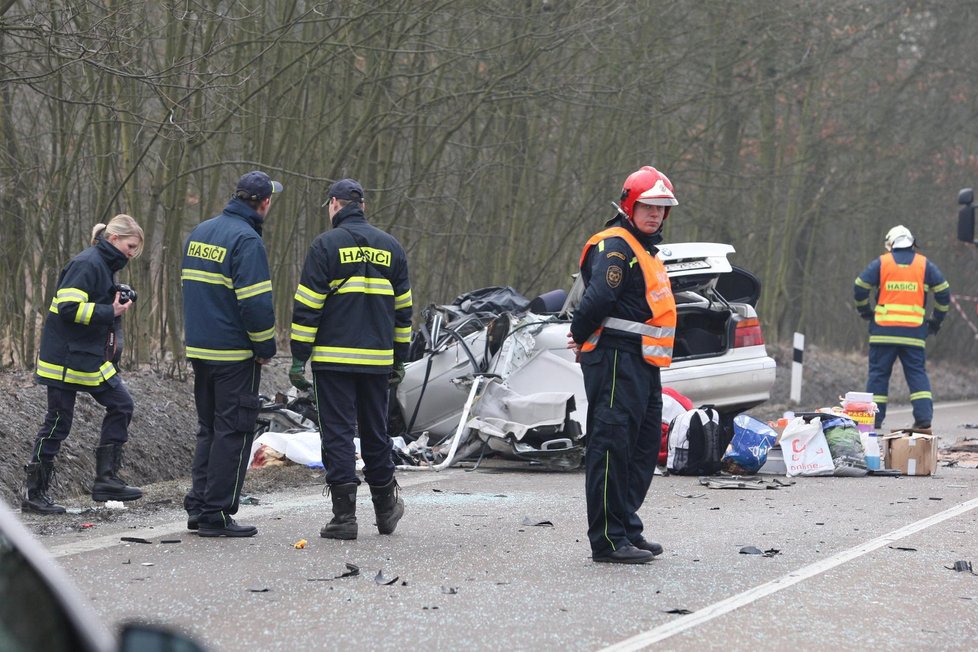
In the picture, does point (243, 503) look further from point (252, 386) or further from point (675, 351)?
point (675, 351)

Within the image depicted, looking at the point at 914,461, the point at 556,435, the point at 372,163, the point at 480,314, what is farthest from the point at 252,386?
the point at 372,163

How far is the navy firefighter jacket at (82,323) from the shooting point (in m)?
8.12

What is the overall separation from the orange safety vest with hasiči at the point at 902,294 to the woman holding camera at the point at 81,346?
26.6 feet

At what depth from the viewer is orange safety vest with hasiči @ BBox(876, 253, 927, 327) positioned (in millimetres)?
13812

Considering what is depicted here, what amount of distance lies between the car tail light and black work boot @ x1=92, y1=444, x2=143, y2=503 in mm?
5591

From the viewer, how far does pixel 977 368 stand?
28469 millimetres

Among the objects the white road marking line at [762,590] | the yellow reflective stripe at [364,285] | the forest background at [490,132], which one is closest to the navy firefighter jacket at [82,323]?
the forest background at [490,132]

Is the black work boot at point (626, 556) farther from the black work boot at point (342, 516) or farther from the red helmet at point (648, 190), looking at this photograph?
the red helmet at point (648, 190)

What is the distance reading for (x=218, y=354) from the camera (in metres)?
7.32

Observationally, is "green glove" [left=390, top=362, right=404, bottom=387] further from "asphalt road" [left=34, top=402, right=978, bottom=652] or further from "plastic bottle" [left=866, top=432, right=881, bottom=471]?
"plastic bottle" [left=866, top=432, right=881, bottom=471]

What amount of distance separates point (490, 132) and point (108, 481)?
1045cm

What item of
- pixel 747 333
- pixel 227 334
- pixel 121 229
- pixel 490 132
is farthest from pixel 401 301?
pixel 490 132

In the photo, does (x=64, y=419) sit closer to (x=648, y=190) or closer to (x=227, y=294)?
(x=227, y=294)

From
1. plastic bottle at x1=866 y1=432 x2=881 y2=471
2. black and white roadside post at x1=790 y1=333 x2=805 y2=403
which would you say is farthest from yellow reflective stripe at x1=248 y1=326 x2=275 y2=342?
black and white roadside post at x1=790 y1=333 x2=805 y2=403
